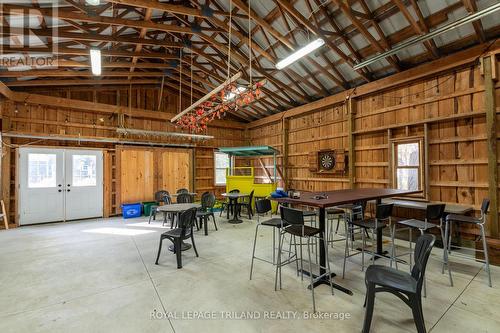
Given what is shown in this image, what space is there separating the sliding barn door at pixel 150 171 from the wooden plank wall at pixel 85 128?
10.2 inches

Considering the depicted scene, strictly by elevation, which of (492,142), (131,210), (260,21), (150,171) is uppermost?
(260,21)

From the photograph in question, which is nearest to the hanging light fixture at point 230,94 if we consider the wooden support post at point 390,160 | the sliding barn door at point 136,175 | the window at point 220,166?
the sliding barn door at point 136,175

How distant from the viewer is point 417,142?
5195 mm

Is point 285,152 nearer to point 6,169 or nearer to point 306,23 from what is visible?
point 306,23

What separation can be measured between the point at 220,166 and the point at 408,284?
28.8 feet

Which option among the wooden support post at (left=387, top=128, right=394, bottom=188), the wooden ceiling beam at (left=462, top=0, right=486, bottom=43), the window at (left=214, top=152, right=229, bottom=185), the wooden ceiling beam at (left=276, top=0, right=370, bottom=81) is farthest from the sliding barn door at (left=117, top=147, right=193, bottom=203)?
the wooden ceiling beam at (left=462, top=0, right=486, bottom=43)

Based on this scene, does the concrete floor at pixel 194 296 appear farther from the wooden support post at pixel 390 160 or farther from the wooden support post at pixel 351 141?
the wooden support post at pixel 351 141

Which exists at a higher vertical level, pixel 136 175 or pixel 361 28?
pixel 361 28

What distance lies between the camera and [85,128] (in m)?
7.53

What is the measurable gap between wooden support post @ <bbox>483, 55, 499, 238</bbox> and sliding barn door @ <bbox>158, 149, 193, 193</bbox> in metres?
8.51

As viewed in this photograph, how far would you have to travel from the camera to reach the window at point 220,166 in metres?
10.1

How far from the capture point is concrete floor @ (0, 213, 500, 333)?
2.29m

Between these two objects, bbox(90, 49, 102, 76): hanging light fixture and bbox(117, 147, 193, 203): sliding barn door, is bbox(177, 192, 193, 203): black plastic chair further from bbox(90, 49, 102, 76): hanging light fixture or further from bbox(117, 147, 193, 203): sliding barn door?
bbox(90, 49, 102, 76): hanging light fixture

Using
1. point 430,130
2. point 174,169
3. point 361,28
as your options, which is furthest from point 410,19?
point 174,169
